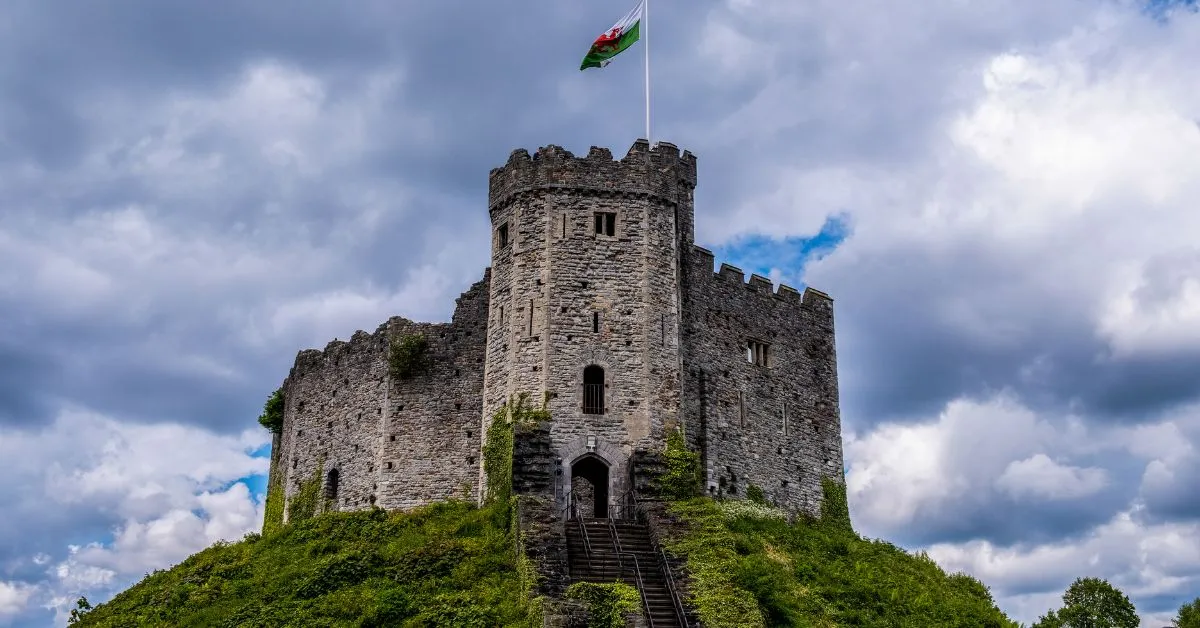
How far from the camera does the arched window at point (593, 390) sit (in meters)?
37.7

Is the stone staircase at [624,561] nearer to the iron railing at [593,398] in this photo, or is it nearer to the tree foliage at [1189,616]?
the iron railing at [593,398]

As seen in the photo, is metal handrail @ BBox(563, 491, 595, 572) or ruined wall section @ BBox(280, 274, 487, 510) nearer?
metal handrail @ BBox(563, 491, 595, 572)

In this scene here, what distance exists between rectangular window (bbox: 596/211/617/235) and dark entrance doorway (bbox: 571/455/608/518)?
7434 millimetres

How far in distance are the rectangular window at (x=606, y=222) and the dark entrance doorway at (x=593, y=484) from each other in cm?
743

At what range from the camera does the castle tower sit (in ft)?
123

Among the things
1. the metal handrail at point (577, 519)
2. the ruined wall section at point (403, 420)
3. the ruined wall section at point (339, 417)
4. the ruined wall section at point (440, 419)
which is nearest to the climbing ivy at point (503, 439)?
the metal handrail at point (577, 519)

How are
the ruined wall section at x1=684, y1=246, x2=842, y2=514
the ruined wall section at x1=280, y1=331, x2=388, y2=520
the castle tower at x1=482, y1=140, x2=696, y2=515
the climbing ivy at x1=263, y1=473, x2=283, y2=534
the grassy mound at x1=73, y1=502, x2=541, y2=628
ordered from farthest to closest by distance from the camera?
the climbing ivy at x1=263, y1=473, x2=283, y2=534
the ruined wall section at x1=280, y1=331, x2=388, y2=520
the ruined wall section at x1=684, y1=246, x2=842, y2=514
the castle tower at x1=482, y1=140, x2=696, y2=515
the grassy mound at x1=73, y1=502, x2=541, y2=628

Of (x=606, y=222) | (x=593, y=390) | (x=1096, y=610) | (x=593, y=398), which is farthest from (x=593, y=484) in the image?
(x=1096, y=610)

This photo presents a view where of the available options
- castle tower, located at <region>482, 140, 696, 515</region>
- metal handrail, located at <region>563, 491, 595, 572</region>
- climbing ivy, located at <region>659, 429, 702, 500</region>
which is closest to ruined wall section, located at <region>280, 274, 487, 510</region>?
castle tower, located at <region>482, 140, 696, 515</region>

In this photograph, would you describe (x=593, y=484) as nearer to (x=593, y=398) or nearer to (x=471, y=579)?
(x=593, y=398)

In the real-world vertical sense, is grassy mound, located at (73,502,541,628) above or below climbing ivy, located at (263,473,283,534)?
below

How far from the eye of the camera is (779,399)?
45.4 metres

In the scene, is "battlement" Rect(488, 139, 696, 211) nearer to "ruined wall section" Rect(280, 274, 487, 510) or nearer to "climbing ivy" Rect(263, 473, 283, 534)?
"ruined wall section" Rect(280, 274, 487, 510)

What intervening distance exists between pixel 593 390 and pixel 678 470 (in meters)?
3.64
